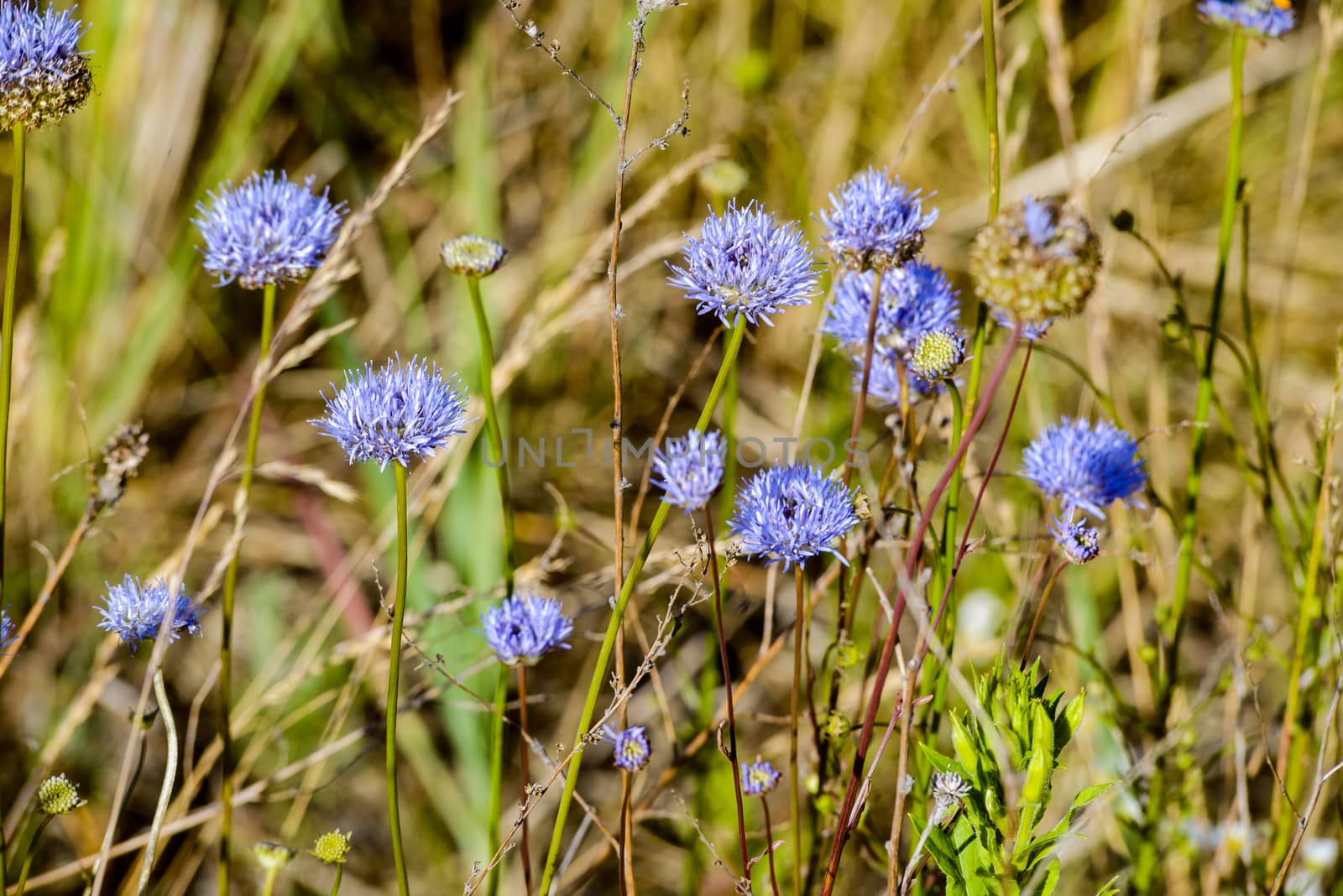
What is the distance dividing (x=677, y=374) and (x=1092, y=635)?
143 cm

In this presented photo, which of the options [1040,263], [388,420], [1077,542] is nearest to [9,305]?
[388,420]

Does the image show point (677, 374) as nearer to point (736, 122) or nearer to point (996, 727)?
point (736, 122)

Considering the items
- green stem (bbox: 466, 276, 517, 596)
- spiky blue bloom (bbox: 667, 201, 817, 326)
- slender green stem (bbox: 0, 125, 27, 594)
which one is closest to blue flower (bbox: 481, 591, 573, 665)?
green stem (bbox: 466, 276, 517, 596)

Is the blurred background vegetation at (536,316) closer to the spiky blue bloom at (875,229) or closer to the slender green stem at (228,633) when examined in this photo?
the slender green stem at (228,633)

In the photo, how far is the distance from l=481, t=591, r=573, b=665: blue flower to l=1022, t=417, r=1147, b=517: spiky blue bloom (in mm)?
631

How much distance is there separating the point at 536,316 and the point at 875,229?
29.4 inches

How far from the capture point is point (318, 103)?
3.12 meters

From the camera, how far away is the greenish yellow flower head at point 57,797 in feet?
3.96

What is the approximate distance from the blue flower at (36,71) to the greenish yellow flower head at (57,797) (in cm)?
73

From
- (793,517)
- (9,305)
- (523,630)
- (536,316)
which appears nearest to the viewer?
(9,305)

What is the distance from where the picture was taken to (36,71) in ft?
3.82

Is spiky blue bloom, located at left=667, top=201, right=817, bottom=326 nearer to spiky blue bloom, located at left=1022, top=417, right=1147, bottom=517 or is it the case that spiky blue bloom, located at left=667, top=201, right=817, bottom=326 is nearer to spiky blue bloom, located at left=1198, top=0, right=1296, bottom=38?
spiky blue bloom, located at left=1022, top=417, right=1147, bottom=517

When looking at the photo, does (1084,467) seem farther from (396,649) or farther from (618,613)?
(396,649)

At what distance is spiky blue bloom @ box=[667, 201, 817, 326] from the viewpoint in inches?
44.8
